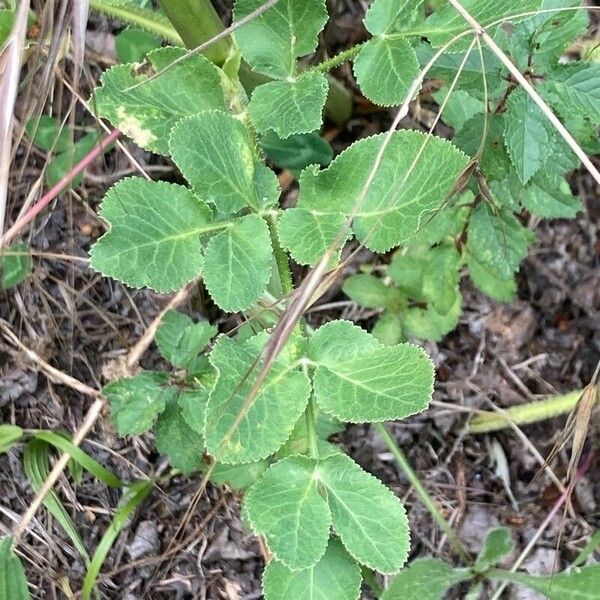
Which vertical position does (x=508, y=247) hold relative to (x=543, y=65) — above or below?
below

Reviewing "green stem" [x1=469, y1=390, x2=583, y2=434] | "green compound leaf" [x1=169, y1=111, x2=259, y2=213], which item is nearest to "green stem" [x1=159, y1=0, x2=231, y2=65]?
"green compound leaf" [x1=169, y1=111, x2=259, y2=213]

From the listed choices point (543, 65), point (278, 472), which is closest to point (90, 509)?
point (278, 472)

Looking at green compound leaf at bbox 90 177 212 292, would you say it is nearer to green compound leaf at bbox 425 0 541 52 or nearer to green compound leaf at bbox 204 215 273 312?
green compound leaf at bbox 204 215 273 312

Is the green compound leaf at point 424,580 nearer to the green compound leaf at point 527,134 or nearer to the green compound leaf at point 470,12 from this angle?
the green compound leaf at point 527,134

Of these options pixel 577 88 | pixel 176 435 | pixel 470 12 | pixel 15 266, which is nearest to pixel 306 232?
pixel 470 12

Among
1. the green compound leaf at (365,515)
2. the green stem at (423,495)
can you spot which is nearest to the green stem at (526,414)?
the green stem at (423,495)

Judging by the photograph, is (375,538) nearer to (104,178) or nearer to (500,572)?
(500,572)
